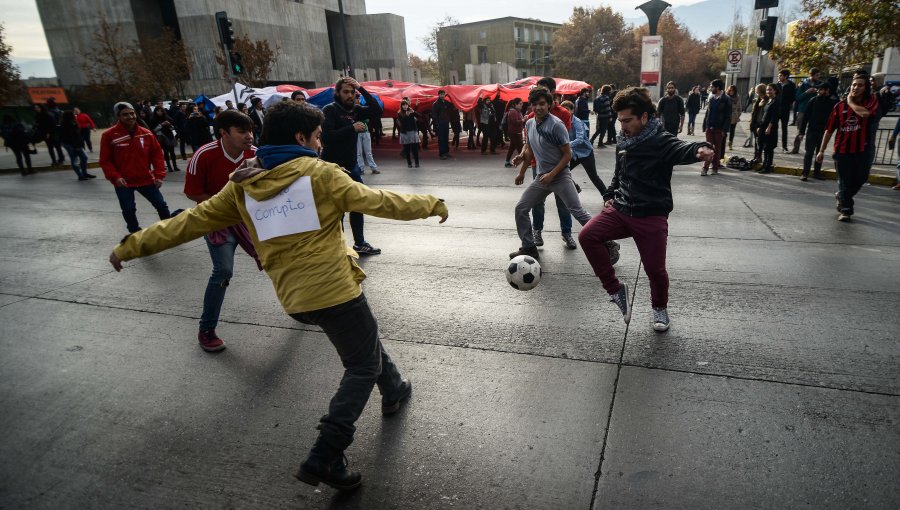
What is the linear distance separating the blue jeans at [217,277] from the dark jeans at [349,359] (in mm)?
1840

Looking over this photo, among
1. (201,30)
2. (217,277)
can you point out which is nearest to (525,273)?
(217,277)

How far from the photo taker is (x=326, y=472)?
2.38m

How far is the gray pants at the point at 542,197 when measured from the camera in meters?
5.52

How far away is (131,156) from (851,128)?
9.66 meters

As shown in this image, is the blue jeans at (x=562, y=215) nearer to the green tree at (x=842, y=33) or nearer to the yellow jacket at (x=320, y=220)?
the yellow jacket at (x=320, y=220)

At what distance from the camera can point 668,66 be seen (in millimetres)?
59625

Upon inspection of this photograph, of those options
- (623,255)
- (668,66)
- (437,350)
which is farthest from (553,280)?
(668,66)

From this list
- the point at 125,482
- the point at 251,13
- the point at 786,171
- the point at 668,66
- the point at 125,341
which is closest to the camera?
the point at 125,482

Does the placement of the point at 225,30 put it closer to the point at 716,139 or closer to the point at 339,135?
the point at 339,135

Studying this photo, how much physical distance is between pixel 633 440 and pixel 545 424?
49cm

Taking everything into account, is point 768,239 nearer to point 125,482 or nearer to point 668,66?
point 125,482

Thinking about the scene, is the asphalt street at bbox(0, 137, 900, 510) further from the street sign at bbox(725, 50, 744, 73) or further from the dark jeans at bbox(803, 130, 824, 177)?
the street sign at bbox(725, 50, 744, 73)

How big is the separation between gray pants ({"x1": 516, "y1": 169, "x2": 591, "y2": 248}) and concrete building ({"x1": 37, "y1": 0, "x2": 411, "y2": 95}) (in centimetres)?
3783

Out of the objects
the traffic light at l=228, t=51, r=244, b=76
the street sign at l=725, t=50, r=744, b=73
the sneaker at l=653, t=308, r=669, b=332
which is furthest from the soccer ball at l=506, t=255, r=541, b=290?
the street sign at l=725, t=50, r=744, b=73
